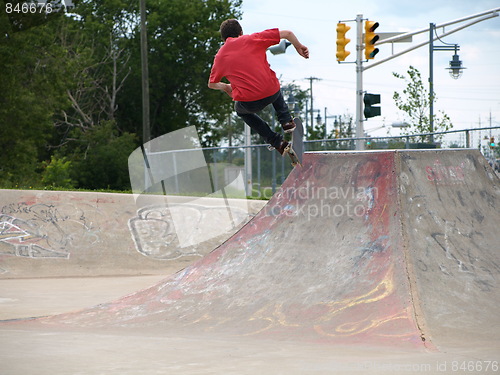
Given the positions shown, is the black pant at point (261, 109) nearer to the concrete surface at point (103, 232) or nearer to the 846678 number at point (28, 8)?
the concrete surface at point (103, 232)

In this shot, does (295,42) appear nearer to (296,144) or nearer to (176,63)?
(296,144)

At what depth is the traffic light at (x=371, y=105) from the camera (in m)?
17.8

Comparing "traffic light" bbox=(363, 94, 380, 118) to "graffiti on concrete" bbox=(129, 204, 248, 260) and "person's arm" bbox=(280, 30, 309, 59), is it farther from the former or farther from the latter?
"person's arm" bbox=(280, 30, 309, 59)

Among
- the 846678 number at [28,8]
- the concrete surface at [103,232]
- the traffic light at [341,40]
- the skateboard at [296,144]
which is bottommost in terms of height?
the concrete surface at [103,232]

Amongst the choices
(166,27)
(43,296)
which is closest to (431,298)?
(43,296)

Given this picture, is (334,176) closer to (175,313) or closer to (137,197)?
(175,313)

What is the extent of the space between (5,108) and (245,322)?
837 inches

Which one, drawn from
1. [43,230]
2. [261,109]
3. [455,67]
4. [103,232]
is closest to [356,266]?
[261,109]

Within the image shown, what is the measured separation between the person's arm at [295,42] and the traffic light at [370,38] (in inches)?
460

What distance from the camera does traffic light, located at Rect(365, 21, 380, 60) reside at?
57.7 feet

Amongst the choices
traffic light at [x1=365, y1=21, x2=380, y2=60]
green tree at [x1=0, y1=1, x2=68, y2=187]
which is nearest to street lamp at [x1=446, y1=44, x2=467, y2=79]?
traffic light at [x1=365, y1=21, x2=380, y2=60]

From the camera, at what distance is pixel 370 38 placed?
58.2 feet

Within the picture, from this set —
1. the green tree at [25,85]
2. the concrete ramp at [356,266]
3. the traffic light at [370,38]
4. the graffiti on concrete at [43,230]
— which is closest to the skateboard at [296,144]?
the concrete ramp at [356,266]

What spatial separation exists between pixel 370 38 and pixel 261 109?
1176 centimetres
